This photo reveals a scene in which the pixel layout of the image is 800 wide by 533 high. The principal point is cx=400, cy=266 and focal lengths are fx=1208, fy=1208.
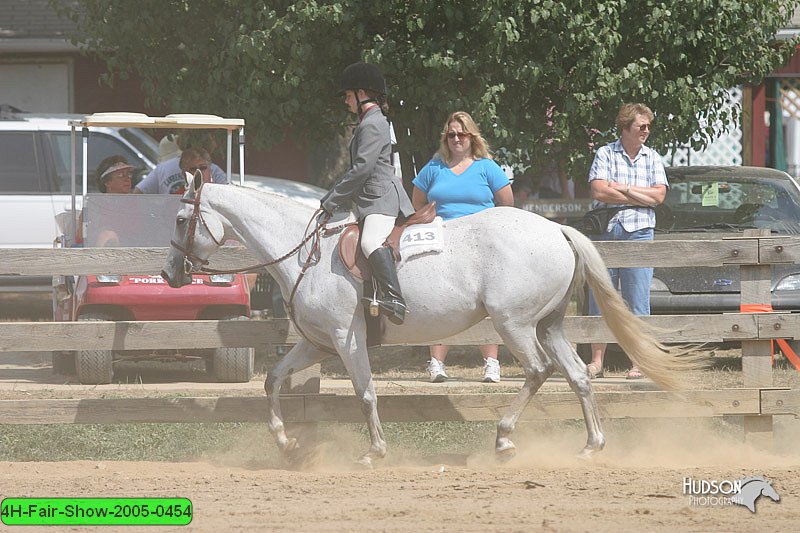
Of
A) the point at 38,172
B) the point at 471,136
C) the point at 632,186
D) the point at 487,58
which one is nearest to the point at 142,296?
the point at 471,136

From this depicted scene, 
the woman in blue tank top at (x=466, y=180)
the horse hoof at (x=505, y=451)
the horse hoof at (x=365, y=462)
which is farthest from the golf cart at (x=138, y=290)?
the horse hoof at (x=505, y=451)

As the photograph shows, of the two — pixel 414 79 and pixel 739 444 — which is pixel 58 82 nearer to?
pixel 414 79

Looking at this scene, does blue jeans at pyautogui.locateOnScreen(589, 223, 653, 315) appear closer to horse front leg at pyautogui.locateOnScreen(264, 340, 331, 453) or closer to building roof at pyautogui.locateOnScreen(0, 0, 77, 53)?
horse front leg at pyautogui.locateOnScreen(264, 340, 331, 453)

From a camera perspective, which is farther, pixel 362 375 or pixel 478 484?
pixel 362 375

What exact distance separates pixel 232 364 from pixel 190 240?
9.74ft

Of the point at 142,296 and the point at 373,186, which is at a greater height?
the point at 373,186

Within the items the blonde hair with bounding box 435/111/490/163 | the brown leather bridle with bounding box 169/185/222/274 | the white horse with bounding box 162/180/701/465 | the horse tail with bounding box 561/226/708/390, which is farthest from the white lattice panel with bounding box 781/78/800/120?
the brown leather bridle with bounding box 169/185/222/274

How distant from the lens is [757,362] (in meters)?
8.56

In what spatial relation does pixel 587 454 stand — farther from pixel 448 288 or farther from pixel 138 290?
pixel 138 290

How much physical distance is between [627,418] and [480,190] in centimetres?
198

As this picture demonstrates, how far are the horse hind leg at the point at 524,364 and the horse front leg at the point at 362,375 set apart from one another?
2.54 feet

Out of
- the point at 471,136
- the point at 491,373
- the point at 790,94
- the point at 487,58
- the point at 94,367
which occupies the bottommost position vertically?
the point at 94,367

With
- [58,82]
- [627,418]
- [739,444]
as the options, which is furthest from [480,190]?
[58,82]

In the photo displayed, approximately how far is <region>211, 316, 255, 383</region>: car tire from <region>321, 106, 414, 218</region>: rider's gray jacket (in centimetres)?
312
